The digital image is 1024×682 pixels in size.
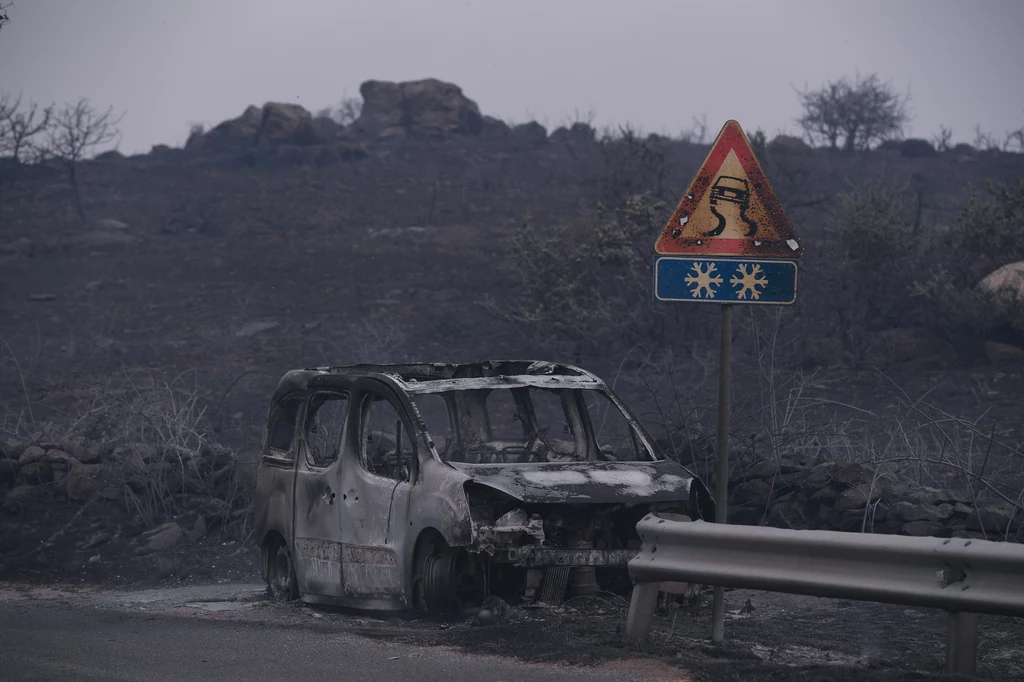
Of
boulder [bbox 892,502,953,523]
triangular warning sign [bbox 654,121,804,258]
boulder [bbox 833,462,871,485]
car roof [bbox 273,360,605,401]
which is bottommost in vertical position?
boulder [bbox 892,502,953,523]

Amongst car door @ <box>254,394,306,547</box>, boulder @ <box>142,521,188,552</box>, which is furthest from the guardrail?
boulder @ <box>142,521,188,552</box>

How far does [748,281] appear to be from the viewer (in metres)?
7.03

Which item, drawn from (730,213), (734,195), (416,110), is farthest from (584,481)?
(416,110)

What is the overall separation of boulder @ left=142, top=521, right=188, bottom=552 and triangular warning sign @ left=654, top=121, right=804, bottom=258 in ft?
24.5

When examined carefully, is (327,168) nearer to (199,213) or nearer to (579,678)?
(199,213)

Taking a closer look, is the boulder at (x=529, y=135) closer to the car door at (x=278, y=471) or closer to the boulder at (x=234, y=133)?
the boulder at (x=234, y=133)

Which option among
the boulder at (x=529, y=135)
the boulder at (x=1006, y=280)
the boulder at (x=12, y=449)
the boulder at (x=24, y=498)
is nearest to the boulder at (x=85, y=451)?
the boulder at (x=12, y=449)

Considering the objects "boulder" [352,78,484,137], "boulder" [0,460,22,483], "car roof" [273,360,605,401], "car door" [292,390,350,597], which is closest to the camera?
"car roof" [273,360,605,401]

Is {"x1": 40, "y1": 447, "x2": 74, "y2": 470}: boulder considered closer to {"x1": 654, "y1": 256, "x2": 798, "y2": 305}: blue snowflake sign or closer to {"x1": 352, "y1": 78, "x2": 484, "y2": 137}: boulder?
{"x1": 654, "y1": 256, "x2": 798, "y2": 305}: blue snowflake sign

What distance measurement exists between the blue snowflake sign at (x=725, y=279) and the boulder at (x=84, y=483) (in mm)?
8532

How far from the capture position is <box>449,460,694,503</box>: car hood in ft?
25.0

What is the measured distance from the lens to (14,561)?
12125mm

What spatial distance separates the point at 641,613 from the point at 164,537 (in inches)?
289

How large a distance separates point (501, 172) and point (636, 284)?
23.7 m
